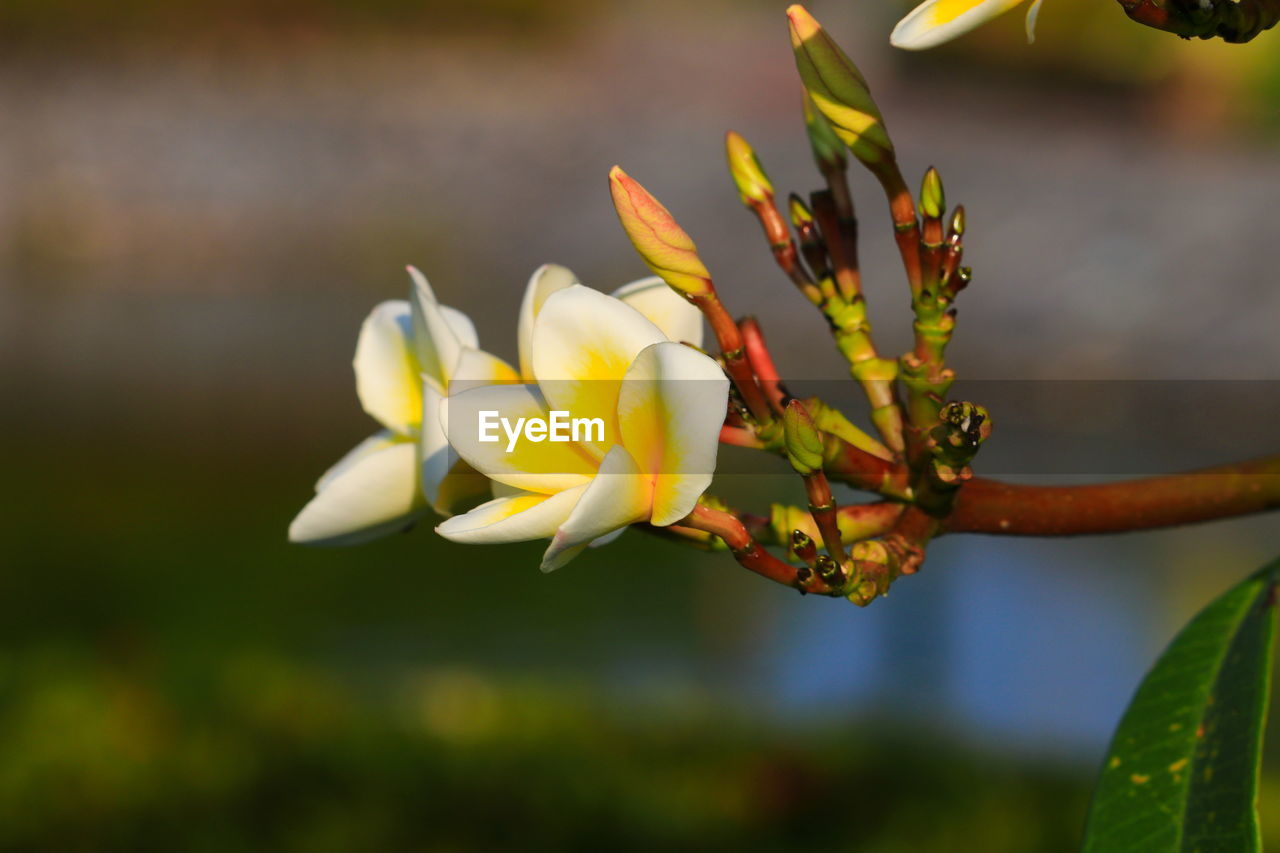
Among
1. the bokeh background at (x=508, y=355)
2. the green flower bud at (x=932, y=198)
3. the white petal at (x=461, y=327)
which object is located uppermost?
→ the green flower bud at (x=932, y=198)

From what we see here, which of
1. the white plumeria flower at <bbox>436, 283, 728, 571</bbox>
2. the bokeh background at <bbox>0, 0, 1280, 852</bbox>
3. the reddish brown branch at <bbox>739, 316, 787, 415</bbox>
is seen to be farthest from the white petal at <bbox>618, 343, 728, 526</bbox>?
the bokeh background at <bbox>0, 0, 1280, 852</bbox>

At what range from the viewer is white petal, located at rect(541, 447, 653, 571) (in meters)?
0.42

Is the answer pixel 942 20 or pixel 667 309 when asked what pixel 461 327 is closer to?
pixel 667 309

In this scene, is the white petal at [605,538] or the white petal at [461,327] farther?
the white petal at [461,327]

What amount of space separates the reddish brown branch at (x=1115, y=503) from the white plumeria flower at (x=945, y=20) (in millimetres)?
187

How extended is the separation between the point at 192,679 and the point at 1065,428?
3.12 m

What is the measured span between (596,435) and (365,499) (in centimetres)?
15

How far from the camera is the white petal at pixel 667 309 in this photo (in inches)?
22.6

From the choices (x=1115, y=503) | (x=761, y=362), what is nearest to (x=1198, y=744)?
(x=1115, y=503)

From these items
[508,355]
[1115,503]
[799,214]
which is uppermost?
[799,214]

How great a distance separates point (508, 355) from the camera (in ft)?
16.0

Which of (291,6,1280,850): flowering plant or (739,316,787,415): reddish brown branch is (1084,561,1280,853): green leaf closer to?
(291,6,1280,850): flowering plant

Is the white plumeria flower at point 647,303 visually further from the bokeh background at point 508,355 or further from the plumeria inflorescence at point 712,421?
the bokeh background at point 508,355

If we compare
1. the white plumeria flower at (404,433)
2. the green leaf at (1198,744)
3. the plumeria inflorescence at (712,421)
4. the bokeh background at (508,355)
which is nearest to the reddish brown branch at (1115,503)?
the plumeria inflorescence at (712,421)
